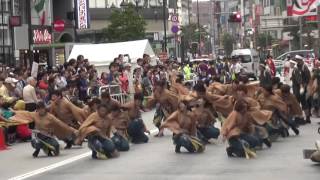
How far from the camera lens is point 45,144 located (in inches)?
583

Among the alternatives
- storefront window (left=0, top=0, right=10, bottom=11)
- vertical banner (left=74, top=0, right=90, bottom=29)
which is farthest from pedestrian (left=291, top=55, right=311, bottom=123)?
vertical banner (left=74, top=0, right=90, bottom=29)

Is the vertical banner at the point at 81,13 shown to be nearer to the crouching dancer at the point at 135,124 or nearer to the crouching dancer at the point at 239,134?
the crouching dancer at the point at 135,124

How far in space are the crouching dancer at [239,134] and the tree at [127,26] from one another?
47756 mm

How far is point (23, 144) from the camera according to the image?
17844mm

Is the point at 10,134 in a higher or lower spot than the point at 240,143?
lower

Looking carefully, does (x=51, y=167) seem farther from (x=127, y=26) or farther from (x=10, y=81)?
(x=127, y=26)

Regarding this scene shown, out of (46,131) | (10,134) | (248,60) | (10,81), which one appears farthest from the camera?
(248,60)

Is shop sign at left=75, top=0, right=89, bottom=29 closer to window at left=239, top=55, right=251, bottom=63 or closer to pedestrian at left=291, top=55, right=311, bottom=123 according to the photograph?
window at left=239, top=55, right=251, bottom=63

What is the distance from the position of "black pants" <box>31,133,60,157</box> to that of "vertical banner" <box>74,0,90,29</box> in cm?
3873

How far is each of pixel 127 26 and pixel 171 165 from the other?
4940 cm

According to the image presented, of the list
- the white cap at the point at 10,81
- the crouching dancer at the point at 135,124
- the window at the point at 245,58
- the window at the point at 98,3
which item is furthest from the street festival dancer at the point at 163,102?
the window at the point at 98,3

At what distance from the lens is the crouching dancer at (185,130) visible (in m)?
14.3

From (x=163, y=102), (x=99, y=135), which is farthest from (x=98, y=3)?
(x=99, y=135)

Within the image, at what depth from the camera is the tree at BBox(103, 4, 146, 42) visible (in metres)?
61.2
